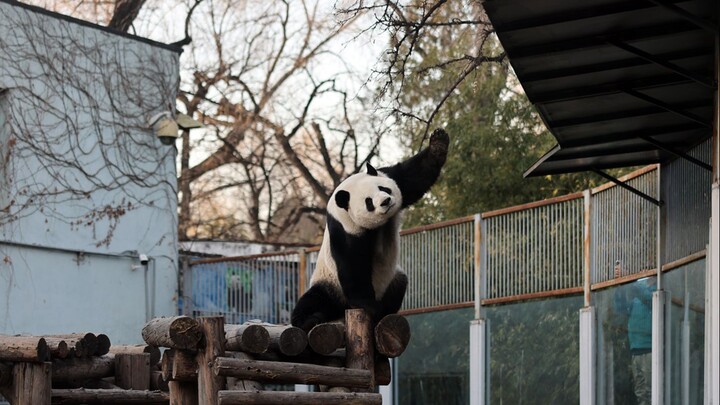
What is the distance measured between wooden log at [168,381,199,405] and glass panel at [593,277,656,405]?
516 cm

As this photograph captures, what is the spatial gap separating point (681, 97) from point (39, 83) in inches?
393

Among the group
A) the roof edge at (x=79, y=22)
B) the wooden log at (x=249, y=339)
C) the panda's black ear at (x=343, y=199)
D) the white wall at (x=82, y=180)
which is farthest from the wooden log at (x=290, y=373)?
the roof edge at (x=79, y=22)

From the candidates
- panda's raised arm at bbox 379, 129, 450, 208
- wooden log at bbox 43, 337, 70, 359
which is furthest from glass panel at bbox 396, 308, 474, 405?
panda's raised arm at bbox 379, 129, 450, 208

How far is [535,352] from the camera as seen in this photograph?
46.9 ft

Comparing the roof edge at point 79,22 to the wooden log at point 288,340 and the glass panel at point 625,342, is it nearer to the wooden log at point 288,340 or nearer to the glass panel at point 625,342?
the glass panel at point 625,342

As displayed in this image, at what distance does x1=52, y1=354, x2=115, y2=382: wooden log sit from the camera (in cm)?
1057

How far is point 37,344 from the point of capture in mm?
9820

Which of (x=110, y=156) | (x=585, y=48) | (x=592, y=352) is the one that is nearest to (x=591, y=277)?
(x=592, y=352)

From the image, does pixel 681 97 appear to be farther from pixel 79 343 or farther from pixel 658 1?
pixel 79 343

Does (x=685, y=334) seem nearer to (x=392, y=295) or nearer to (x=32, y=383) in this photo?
(x=392, y=295)

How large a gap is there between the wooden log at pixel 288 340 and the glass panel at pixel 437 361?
710 centimetres

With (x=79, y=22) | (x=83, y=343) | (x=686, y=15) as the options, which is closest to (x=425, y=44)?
(x=79, y=22)

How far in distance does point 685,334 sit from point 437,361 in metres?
Result: 5.85

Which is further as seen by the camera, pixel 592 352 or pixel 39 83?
pixel 39 83
